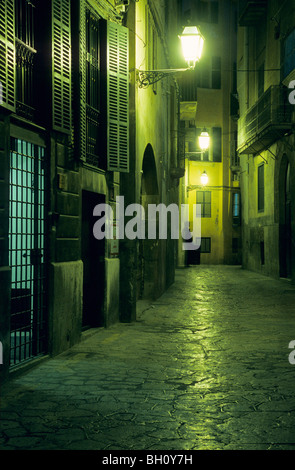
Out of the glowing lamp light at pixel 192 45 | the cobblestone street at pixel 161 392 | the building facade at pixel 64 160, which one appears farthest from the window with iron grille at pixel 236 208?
the cobblestone street at pixel 161 392

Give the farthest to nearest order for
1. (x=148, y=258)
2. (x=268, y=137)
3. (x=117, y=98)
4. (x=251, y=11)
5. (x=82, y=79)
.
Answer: (x=251, y=11) < (x=268, y=137) < (x=148, y=258) < (x=117, y=98) < (x=82, y=79)

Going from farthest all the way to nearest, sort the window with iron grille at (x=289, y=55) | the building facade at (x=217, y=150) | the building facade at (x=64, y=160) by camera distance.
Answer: the building facade at (x=217, y=150) → the window with iron grille at (x=289, y=55) → the building facade at (x=64, y=160)

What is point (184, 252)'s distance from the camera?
33.4m

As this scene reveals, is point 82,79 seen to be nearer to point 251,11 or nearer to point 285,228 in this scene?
point 285,228

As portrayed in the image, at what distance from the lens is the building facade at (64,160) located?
21.9ft

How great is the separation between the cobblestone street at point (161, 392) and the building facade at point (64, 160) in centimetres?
59

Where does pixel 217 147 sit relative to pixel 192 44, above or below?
above

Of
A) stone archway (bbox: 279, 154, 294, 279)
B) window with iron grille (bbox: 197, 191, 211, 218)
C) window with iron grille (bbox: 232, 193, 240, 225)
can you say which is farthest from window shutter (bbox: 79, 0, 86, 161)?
window with iron grille (bbox: 232, 193, 240, 225)

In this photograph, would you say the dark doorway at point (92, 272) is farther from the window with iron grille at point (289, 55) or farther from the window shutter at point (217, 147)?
the window shutter at point (217, 147)

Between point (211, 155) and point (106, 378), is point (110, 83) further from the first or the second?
point (211, 155)

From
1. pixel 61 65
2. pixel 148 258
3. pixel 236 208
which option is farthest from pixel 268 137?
pixel 61 65

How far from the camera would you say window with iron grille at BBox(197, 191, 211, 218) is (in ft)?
125

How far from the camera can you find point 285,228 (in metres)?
22.4

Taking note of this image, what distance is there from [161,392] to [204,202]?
107 ft
